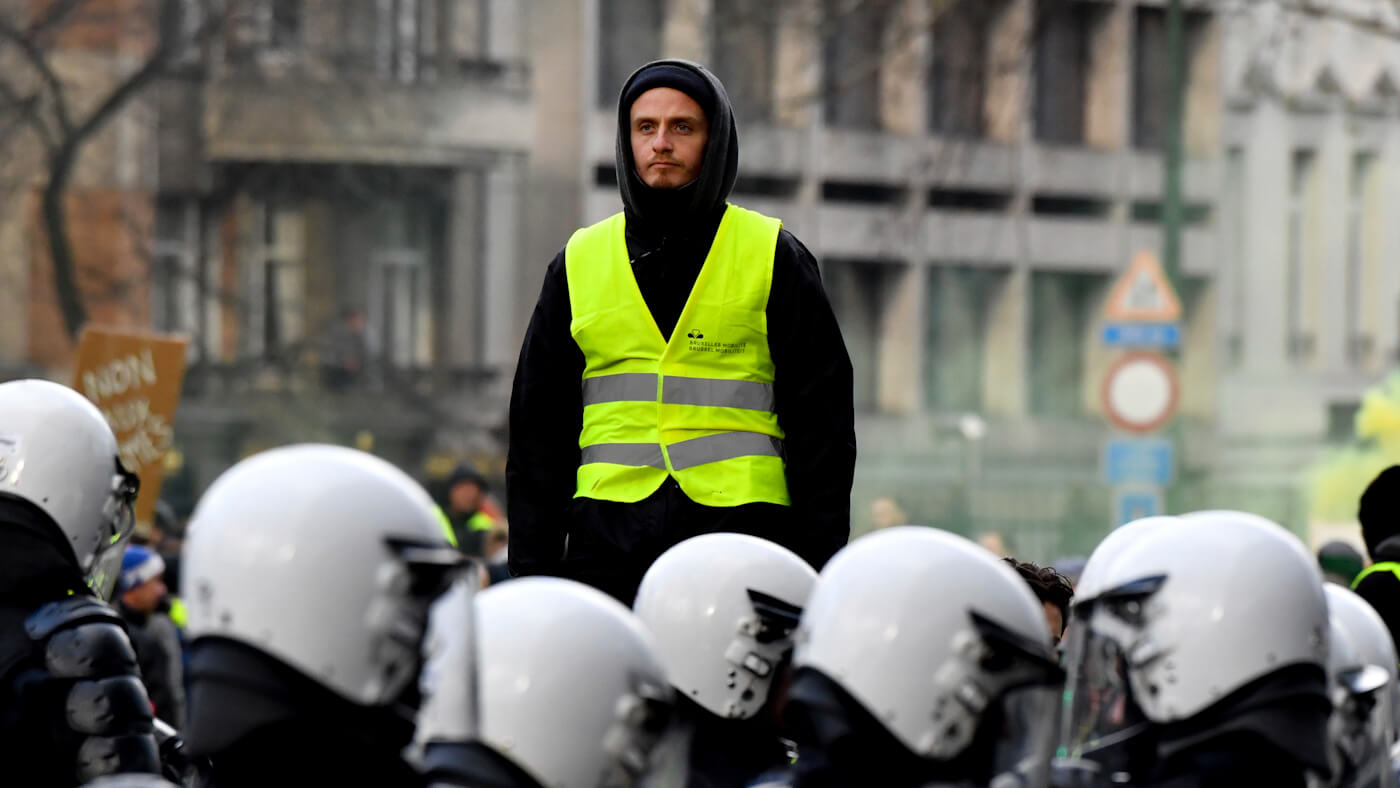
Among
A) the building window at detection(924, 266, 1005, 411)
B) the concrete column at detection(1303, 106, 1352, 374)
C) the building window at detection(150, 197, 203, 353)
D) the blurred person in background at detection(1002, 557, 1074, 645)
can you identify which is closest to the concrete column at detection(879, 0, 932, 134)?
the building window at detection(924, 266, 1005, 411)

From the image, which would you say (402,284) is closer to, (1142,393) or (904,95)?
(904,95)

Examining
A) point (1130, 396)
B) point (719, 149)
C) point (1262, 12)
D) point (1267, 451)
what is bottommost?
point (1267, 451)

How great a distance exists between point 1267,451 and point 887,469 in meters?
6.30

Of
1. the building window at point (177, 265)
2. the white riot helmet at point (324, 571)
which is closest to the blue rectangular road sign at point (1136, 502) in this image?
the white riot helmet at point (324, 571)

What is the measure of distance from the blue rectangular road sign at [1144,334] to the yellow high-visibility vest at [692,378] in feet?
29.3

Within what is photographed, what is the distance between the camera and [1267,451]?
1314 inches

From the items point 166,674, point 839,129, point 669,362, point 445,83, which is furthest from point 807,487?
point 839,129

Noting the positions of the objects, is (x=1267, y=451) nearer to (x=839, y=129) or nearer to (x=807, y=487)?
(x=839, y=129)

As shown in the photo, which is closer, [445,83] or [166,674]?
[166,674]

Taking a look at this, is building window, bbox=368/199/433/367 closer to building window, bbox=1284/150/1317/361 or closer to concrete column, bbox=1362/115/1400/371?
building window, bbox=1284/150/1317/361

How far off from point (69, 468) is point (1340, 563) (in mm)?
5988

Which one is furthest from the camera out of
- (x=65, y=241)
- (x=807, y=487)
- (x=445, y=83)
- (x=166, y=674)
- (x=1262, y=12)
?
(x=1262, y=12)

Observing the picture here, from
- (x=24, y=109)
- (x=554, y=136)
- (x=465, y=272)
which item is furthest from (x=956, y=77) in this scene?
(x=24, y=109)

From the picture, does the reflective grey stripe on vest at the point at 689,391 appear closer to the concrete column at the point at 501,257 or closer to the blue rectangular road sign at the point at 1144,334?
the blue rectangular road sign at the point at 1144,334
